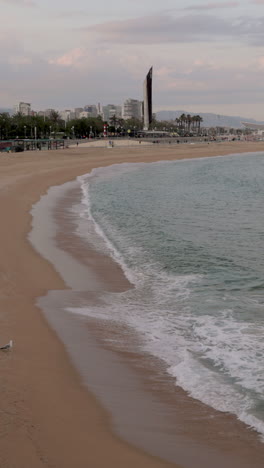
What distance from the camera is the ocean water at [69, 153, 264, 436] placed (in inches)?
296

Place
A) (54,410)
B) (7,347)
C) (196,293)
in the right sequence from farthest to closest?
(196,293) < (7,347) < (54,410)

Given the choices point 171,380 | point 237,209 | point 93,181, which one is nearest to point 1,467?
point 171,380

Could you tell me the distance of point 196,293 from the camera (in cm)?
1165

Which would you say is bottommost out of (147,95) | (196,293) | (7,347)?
(196,293)

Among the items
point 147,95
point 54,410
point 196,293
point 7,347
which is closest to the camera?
point 54,410

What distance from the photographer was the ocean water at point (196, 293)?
7508 millimetres

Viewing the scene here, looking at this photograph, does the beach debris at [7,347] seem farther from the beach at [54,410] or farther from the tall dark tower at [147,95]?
the tall dark tower at [147,95]

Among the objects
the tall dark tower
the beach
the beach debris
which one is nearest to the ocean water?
the beach

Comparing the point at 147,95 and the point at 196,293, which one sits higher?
the point at 147,95

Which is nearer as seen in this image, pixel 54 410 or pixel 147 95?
pixel 54 410

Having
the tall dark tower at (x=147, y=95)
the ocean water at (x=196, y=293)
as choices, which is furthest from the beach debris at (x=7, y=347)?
the tall dark tower at (x=147, y=95)

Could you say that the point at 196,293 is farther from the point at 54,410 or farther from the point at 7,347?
the point at 54,410

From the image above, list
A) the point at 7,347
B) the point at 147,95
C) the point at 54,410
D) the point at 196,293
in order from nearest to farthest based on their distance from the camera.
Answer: the point at 54,410, the point at 7,347, the point at 196,293, the point at 147,95

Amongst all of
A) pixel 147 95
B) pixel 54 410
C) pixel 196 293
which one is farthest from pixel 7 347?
pixel 147 95
